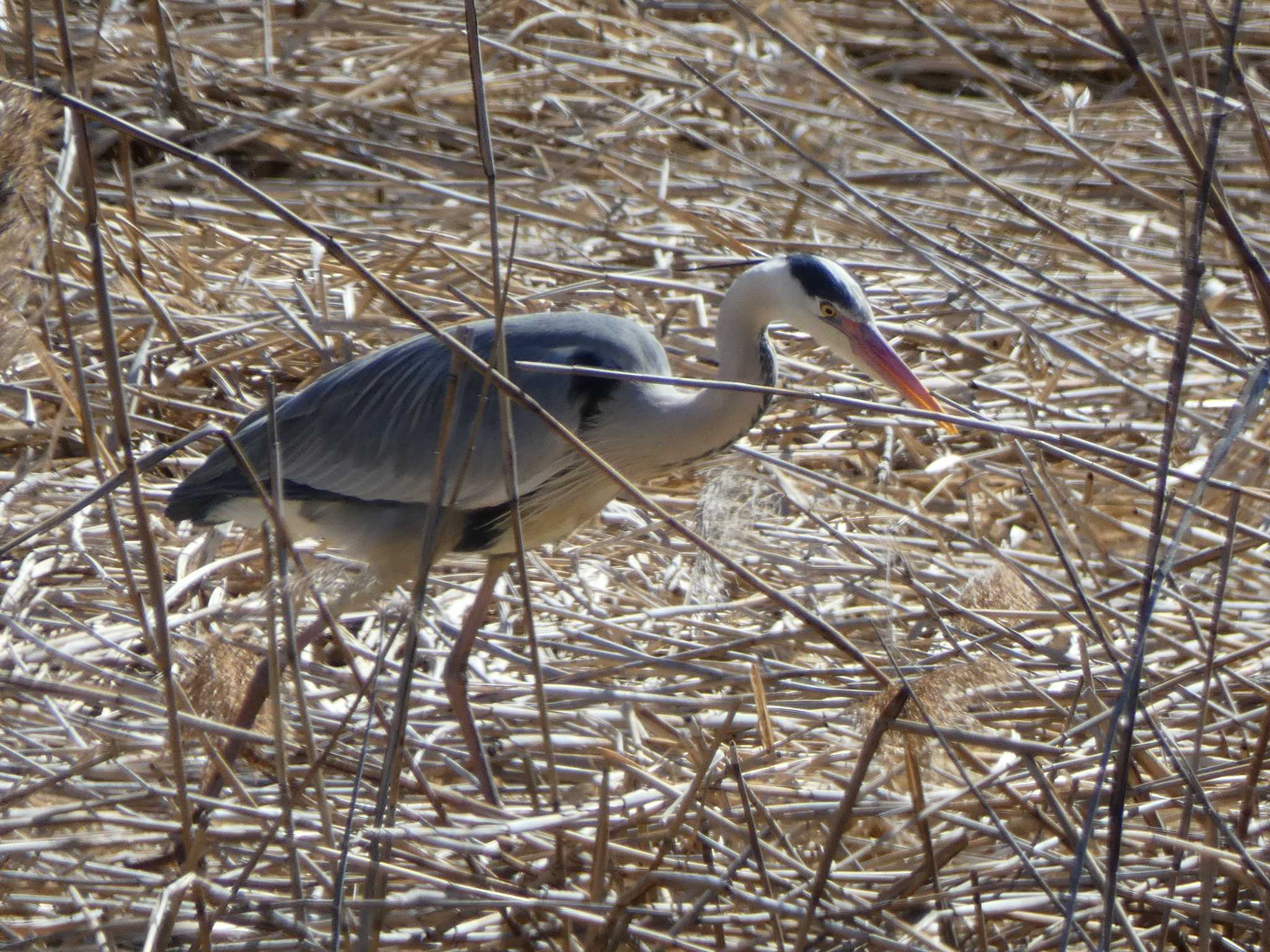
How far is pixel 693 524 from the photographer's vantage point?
297 centimetres

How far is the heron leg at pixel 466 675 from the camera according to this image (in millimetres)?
2604

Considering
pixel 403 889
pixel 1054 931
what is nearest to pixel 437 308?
pixel 403 889

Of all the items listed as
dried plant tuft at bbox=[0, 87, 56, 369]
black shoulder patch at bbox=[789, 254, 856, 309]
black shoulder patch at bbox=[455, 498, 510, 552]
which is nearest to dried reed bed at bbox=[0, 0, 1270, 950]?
dried plant tuft at bbox=[0, 87, 56, 369]

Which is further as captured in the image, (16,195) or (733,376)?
(733,376)

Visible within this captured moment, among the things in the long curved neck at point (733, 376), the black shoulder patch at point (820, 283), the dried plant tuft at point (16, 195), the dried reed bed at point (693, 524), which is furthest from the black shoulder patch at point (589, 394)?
the dried plant tuft at point (16, 195)

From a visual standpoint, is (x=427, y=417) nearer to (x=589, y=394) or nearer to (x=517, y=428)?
(x=517, y=428)

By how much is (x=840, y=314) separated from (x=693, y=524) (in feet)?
1.76

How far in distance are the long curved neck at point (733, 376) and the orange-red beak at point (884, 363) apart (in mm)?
190

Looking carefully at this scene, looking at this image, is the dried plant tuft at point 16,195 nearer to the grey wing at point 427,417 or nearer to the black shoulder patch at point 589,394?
the grey wing at point 427,417

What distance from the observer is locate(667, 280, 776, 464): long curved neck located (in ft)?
9.34

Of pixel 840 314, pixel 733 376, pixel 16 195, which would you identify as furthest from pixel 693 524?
pixel 16 195

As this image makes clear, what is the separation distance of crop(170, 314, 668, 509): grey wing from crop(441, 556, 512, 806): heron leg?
0.17 metres

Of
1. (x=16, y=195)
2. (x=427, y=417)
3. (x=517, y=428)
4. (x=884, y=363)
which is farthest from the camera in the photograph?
(x=427, y=417)

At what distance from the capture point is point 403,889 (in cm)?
212
